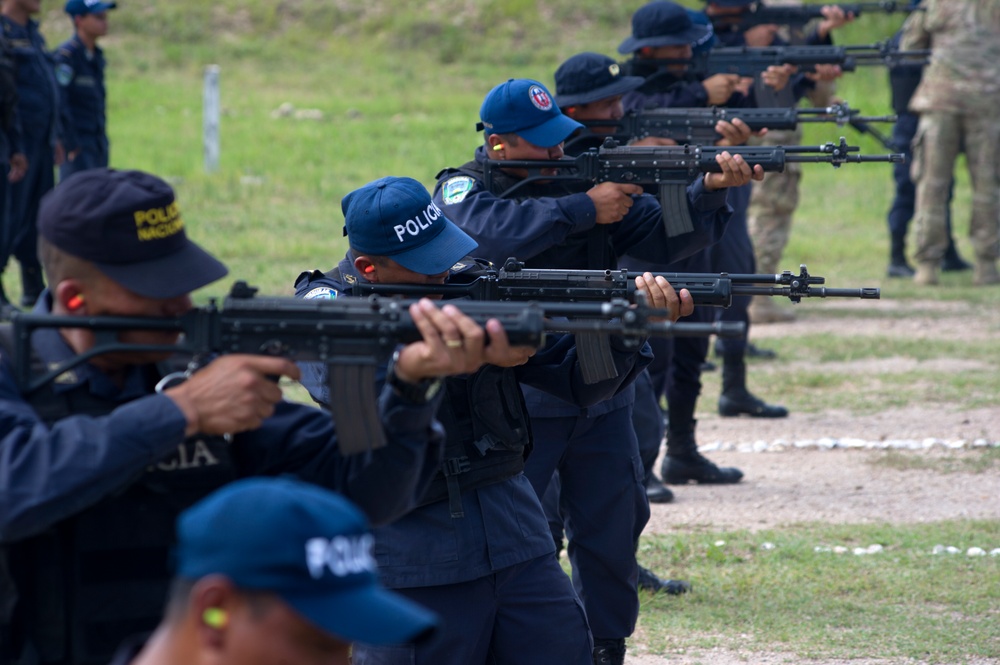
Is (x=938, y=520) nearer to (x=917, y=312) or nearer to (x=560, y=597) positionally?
(x=560, y=597)

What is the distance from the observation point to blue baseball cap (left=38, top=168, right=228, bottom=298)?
8.30 feet

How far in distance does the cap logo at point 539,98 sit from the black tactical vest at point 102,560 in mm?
2773

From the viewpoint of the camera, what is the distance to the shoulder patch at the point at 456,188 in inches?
205

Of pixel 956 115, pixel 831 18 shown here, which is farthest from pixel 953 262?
pixel 831 18

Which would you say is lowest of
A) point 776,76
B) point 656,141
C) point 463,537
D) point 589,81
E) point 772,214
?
point 772,214

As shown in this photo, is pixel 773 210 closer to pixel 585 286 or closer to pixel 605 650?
pixel 605 650

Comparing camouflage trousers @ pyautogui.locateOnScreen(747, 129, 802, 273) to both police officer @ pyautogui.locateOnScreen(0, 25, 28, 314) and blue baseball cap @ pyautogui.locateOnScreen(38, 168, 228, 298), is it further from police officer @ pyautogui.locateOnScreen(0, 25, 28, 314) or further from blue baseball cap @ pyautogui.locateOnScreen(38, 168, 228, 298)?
blue baseball cap @ pyautogui.locateOnScreen(38, 168, 228, 298)

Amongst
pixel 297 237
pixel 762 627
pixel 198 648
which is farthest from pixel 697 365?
pixel 297 237

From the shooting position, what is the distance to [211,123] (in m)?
16.7

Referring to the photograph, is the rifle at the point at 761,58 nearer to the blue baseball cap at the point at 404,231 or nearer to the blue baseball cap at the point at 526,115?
the blue baseball cap at the point at 526,115

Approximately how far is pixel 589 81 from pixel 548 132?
105 centimetres

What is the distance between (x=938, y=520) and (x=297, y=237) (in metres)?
8.23

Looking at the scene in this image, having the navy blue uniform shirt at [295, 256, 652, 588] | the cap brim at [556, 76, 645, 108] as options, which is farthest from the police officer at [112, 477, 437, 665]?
the cap brim at [556, 76, 645, 108]

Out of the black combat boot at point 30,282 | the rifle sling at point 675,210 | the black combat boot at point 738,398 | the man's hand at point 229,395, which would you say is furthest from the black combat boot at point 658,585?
the black combat boot at point 30,282
